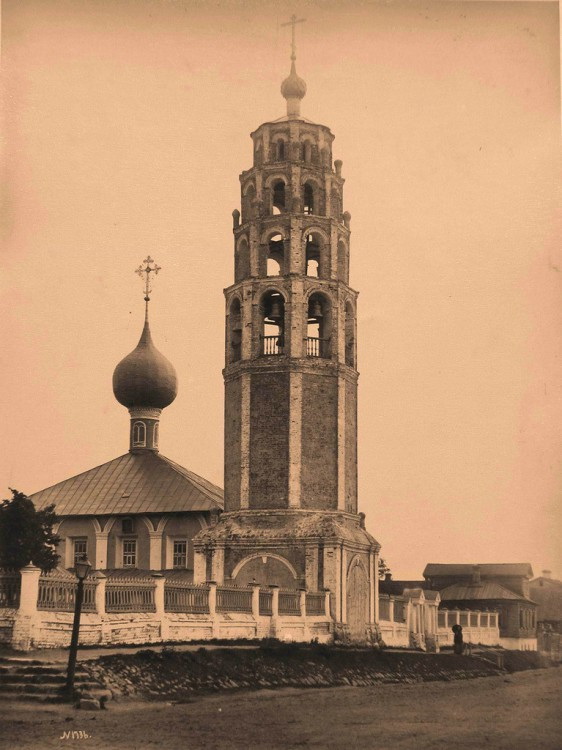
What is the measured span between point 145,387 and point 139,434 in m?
2.22

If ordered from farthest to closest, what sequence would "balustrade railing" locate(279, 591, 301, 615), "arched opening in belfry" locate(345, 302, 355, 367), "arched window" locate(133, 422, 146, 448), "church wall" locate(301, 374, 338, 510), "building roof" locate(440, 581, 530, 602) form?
"building roof" locate(440, 581, 530, 602) → "arched window" locate(133, 422, 146, 448) → "arched opening in belfry" locate(345, 302, 355, 367) → "church wall" locate(301, 374, 338, 510) → "balustrade railing" locate(279, 591, 301, 615)

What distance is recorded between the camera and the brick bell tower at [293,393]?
39.2m

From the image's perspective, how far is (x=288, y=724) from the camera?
19.9m

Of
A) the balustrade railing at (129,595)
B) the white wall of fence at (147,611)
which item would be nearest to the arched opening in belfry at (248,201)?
the white wall of fence at (147,611)

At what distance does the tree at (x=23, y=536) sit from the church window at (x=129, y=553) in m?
5.22

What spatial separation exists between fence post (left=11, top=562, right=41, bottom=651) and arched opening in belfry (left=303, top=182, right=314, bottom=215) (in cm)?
2138

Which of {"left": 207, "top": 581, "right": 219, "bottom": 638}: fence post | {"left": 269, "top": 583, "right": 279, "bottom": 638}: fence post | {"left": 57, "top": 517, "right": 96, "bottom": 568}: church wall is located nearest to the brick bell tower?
{"left": 269, "top": 583, "right": 279, "bottom": 638}: fence post

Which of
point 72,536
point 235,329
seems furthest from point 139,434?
point 235,329

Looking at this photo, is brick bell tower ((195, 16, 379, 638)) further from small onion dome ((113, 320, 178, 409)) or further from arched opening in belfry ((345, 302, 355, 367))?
small onion dome ((113, 320, 178, 409))

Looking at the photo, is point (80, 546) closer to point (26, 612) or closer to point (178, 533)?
point (178, 533)

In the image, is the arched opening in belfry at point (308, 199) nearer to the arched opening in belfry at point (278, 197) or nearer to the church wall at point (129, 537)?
the arched opening in belfry at point (278, 197)

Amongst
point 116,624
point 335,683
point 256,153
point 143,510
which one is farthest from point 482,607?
point 116,624

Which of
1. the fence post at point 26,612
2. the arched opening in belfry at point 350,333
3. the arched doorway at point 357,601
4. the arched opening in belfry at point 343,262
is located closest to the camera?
the fence post at point 26,612

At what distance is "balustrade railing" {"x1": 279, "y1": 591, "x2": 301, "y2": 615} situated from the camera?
35.7 metres
